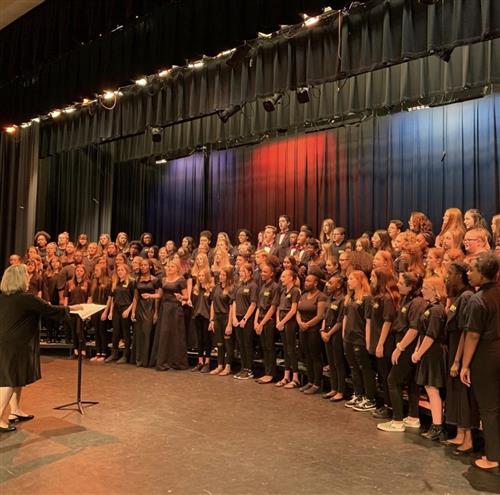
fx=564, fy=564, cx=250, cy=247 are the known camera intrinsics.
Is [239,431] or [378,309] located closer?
[239,431]

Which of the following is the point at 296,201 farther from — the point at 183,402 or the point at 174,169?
the point at 183,402

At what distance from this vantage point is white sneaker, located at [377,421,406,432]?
4875mm

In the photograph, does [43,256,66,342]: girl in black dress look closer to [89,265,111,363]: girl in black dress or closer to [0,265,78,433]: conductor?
[89,265,111,363]: girl in black dress

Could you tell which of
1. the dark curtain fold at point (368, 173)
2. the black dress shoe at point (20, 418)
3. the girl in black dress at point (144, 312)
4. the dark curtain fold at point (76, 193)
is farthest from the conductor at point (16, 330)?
the dark curtain fold at point (76, 193)

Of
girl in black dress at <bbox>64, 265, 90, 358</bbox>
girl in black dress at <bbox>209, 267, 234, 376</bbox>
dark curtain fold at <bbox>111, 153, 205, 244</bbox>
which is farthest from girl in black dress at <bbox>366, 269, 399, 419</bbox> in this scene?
dark curtain fold at <bbox>111, 153, 205, 244</bbox>

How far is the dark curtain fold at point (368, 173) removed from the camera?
8148 mm


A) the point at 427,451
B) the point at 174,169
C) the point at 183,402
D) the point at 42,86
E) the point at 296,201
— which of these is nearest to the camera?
the point at 427,451

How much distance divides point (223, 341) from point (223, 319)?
31 cm

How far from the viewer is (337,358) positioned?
6.04 metres

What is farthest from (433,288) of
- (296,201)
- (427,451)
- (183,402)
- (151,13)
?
(296,201)

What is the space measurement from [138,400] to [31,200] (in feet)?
24.3

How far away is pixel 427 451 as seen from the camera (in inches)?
170

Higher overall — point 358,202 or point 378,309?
point 358,202

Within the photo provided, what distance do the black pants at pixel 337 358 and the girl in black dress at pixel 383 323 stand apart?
2.04ft
